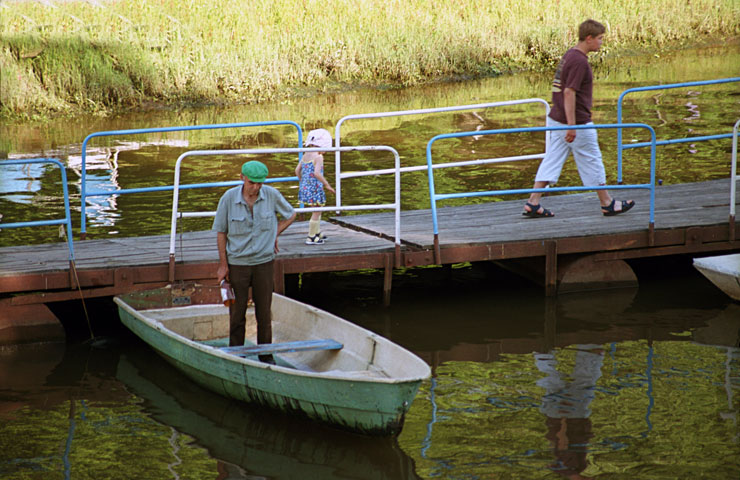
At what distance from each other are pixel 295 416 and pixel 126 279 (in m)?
2.99

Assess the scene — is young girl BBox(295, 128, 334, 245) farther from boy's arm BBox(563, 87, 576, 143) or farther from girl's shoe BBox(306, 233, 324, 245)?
boy's arm BBox(563, 87, 576, 143)

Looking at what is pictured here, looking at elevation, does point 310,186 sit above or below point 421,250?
above

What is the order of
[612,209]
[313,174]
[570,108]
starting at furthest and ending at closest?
1. [612,209]
2. [570,108]
3. [313,174]

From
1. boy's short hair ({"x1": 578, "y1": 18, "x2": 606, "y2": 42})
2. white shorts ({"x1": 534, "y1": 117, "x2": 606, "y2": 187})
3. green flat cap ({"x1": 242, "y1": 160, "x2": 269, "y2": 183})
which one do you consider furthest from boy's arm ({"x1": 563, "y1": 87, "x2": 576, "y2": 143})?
green flat cap ({"x1": 242, "y1": 160, "x2": 269, "y2": 183})

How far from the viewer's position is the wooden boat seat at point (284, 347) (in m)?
9.11

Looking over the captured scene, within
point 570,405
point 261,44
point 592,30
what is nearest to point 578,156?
point 592,30

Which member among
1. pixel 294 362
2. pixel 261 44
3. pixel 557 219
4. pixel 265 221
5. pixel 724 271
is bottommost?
pixel 294 362

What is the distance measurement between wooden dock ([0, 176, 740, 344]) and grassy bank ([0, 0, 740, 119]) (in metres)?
13.9

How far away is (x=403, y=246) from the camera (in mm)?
11539

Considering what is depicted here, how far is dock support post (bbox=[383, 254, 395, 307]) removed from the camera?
11359 mm

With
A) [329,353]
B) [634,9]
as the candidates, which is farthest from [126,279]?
[634,9]

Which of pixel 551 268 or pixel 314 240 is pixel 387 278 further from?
pixel 551 268

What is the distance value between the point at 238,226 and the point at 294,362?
4.96 feet

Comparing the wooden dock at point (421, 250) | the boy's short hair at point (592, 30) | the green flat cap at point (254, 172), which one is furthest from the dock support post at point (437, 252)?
the green flat cap at point (254, 172)
